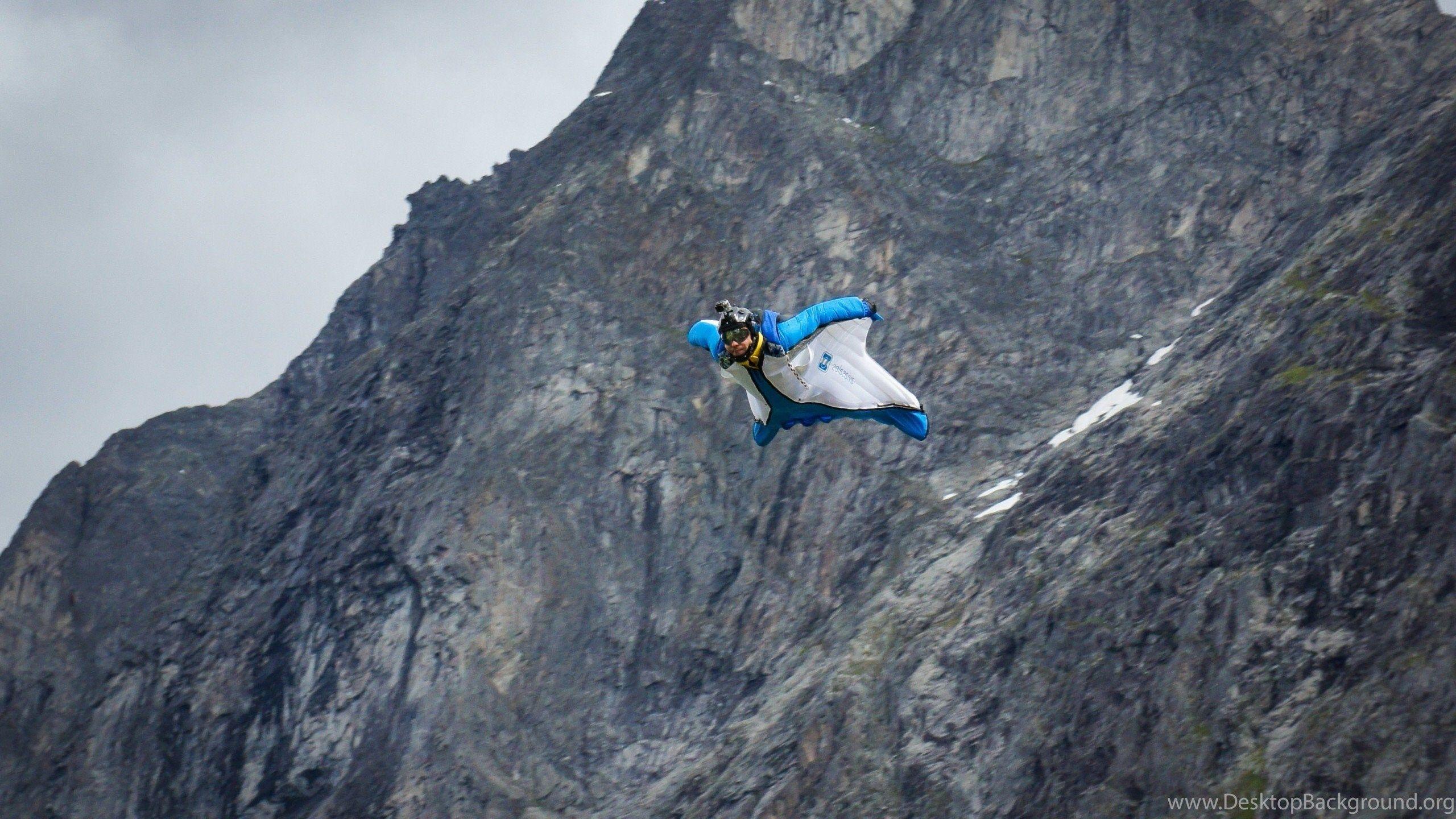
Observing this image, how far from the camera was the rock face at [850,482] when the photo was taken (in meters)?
58.7

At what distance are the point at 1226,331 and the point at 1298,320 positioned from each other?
657cm

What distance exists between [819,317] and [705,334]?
3.27 meters

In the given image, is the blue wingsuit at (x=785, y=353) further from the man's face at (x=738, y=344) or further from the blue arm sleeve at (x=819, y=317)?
the man's face at (x=738, y=344)

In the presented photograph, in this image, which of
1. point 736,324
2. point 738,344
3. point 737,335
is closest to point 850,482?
point 738,344

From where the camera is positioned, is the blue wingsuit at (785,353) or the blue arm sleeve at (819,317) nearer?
the blue wingsuit at (785,353)

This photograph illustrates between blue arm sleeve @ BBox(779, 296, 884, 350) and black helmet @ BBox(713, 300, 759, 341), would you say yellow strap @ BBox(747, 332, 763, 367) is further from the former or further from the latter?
blue arm sleeve @ BBox(779, 296, 884, 350)

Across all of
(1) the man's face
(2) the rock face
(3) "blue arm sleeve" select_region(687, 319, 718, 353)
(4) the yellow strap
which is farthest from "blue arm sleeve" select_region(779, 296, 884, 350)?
(2) the rock face

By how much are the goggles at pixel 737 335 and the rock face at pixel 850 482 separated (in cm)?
2144

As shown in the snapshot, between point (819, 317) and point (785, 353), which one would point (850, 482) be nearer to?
point (819, 317)

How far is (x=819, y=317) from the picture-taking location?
4825 centimetres

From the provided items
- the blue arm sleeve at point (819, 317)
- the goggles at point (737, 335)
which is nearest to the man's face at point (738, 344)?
the goggles at point (737, 335)

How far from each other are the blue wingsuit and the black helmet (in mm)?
433

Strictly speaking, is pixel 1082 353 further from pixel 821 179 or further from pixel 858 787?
pixel 858 787

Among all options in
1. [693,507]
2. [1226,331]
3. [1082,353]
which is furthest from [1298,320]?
[693,507]
